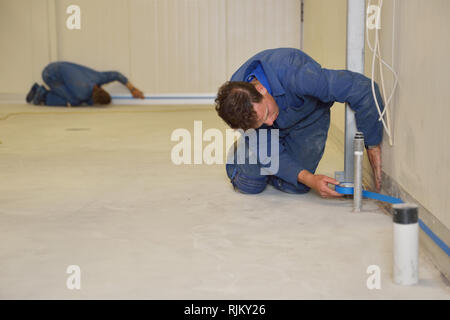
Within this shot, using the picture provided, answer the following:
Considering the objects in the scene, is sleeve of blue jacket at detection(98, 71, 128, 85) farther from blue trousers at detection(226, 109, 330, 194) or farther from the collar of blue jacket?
the collar of blue jacket

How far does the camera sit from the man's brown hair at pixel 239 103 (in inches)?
95.8

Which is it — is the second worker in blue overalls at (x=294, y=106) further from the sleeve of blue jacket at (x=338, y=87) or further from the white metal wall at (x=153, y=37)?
the white metal wall at (x=153, y=37)

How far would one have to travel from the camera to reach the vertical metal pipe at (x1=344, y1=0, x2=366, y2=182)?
273cm

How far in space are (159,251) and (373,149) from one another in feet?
3.74

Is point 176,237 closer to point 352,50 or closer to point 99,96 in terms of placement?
point 352,50

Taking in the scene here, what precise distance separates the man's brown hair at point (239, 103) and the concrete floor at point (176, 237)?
17.2 inches

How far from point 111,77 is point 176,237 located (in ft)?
18.9

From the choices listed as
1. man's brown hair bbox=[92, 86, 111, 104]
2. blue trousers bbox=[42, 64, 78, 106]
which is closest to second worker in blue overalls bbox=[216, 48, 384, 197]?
man's brown hair bbox=[92, 86, 111, 104]

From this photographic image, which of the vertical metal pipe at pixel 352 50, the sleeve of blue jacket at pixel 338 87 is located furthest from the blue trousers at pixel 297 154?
the sleeve of blue jacket at pixel 338 87

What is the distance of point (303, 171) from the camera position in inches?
110

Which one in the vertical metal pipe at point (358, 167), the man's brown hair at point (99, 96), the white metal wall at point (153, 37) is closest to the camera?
the vertical metal pipe at point (358, 167)

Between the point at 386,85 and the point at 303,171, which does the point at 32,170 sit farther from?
the point at 386,85

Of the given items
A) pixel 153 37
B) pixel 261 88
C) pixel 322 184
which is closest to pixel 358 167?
pixel 322 184
